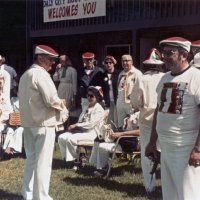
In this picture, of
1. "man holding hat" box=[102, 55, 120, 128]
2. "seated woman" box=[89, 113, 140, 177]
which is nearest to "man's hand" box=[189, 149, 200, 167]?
"seated woman" box=[89, 113, 140, 177]

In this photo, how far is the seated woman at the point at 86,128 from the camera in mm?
8766

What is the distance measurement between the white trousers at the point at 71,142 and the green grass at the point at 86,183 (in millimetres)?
217

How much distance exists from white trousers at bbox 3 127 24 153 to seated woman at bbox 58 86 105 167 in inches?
43.8

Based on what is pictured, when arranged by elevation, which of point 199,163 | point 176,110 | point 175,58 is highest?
point 175,58

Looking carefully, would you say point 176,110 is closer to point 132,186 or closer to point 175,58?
point 175,58

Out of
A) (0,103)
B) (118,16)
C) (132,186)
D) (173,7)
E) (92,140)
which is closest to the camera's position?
(132,186)

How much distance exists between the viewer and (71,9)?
49.1ft

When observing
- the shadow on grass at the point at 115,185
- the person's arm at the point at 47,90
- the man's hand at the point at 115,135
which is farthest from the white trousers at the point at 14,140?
the person's arm at the point at 47,90

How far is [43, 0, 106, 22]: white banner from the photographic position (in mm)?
14016

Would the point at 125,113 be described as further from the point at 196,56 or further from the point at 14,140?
the point at 196,56

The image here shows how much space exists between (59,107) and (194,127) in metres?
2.18

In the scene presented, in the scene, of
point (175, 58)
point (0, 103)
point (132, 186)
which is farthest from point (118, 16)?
point (175, 58)

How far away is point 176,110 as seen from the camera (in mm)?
4527

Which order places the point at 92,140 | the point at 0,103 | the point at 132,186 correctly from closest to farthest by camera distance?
the point at 132,186, the point at 92,140, the point at 0,103
